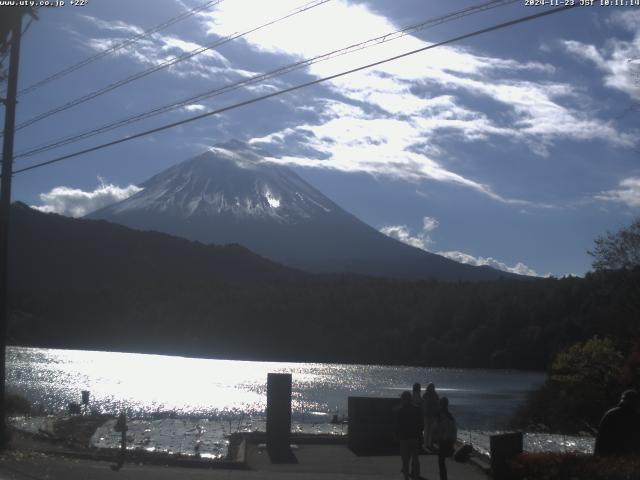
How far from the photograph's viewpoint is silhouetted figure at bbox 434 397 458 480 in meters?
12.1

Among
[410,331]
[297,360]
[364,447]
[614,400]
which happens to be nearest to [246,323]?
[297,360]

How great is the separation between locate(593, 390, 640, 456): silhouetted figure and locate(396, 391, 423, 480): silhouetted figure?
3.04m

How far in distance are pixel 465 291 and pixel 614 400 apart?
92743 mm

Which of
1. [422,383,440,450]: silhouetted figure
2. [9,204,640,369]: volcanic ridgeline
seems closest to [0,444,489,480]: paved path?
[422,383,440,450]: silhouetted figure

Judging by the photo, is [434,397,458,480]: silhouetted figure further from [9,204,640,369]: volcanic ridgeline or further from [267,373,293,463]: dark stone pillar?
[9,204,640,369]: volcanic ridgeline

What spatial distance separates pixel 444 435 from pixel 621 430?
2872 millimetres

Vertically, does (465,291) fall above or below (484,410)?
above

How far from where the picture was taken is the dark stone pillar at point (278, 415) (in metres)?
15.9

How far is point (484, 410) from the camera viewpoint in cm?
5419

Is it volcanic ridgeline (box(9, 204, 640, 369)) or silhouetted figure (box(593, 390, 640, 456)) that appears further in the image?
volcanic ridgeline (box(9, 204, 640, 369))

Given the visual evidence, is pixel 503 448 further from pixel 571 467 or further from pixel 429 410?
pixel 429 410

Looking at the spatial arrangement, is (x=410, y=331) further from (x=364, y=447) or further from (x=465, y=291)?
(x=364, y=447)

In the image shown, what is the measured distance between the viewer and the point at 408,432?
40.3ft

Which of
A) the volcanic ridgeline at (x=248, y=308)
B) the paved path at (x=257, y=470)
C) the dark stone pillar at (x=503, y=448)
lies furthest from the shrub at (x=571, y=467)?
the volcanic ridgeline at (x=248, y=308)
